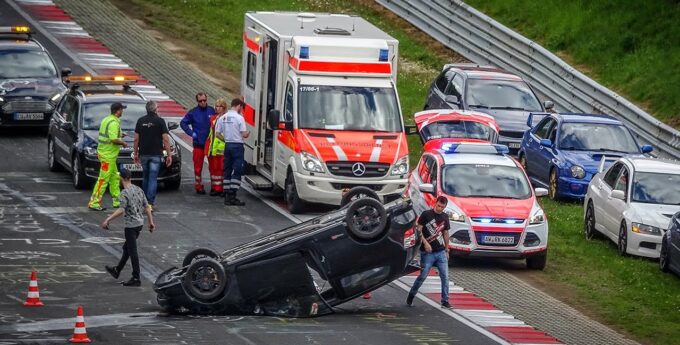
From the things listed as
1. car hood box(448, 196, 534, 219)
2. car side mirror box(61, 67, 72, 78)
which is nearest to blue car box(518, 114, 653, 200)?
car hood box(448, 196, 534, 219)

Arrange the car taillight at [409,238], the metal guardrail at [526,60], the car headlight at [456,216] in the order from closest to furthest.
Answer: the car taillight at [409,238] < the car headlight at [456,216] < the metal guardrail at [526,60]

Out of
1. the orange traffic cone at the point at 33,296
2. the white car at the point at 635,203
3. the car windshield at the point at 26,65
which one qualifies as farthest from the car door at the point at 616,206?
the car windshield at the point at 26,65

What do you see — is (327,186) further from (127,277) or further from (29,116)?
(29,116)

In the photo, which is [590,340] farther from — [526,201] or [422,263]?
[526,201]

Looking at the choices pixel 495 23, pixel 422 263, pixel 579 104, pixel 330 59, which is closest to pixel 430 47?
pixel 495 23

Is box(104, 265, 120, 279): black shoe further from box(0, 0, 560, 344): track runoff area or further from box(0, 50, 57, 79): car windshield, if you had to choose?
box(0, 50, 57, 79): car windshield

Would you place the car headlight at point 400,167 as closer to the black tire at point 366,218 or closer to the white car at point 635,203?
the white car at point 635,203

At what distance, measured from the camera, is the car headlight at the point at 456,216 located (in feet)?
80.7

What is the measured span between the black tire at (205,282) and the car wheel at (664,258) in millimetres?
8154

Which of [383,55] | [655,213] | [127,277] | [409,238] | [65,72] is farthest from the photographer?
[65,72]

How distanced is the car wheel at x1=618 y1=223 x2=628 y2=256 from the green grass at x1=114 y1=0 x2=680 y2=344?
17cm

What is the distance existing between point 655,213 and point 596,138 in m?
5.55

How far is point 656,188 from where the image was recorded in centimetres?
2683

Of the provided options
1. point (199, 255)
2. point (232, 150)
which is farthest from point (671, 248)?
point (199, 255)
